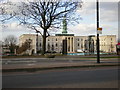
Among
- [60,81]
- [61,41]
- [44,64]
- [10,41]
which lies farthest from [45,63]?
[61,41]

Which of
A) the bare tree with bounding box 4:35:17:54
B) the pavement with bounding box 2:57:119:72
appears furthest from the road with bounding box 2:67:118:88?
the bare tree with bounding box 4:35:17:54

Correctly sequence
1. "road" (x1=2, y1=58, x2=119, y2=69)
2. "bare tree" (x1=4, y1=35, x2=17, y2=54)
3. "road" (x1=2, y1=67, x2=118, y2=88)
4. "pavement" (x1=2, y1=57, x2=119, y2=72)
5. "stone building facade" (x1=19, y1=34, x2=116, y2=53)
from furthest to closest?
"stone building facade" (x1=19, y1=34, x2=116, y2=53)
"bare tree" (x1=4, y1=35, x2=17, y2=54)
"road" (x1=2, y1=58, x2=119, y2=69)
"pavement" (x1=2, y1=57, x2=119, y2=72)
"road" (x1=2, y1=67, x2=118, y2=88)

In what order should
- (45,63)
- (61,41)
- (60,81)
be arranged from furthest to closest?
1. (61,41)
2. (45,63)
3. (60,81)

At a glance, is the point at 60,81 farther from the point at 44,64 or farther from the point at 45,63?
the point at 45,63

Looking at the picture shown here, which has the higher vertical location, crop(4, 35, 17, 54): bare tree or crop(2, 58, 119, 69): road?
crop(4, 35, 17, 54): bare tree

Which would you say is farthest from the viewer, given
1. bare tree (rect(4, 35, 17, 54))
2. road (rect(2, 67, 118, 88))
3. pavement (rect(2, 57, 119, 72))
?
bare tree (rect(4, 35, 17, 54))

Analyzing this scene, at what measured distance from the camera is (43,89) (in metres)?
8.10

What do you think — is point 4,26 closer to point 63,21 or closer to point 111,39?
point 63,21

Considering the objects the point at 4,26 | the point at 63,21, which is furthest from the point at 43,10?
the point at 4,26

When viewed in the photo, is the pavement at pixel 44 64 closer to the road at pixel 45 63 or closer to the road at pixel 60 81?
the road at pixel 45 63

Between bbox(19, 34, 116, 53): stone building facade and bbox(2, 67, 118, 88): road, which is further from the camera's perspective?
bbox(19, 34, 116, 53): stone building facade

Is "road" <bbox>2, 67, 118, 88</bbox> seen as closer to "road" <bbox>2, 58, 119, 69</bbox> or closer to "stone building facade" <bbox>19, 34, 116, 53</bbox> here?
"road" <bbox>2, 58, 119, 69</bbox>

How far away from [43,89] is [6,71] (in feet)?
23.2

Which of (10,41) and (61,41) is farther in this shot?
(61,41)
